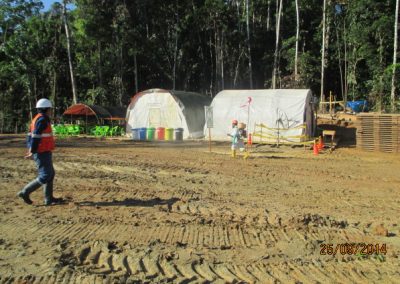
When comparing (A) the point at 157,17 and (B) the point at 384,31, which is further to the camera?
(A) the point at 157,17

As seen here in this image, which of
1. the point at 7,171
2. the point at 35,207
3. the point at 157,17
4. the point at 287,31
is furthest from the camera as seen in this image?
the point at 287,31

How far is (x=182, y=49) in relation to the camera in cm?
4269

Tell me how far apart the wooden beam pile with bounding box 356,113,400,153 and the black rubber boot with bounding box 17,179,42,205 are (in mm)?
15805

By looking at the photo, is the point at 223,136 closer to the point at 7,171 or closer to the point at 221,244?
the point at 7,171

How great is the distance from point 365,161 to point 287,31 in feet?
106

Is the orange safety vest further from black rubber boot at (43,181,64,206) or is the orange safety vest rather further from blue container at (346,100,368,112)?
blue container at (346,100,368,112)

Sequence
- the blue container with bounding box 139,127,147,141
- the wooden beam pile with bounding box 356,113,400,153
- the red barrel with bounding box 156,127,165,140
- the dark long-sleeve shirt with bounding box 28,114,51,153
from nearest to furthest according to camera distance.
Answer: the dark long-sleeve shirt with bounding box 28,114,51,153, the wooden beam pile with bounding box 356,113,400,153, the red barrel with bounding box 156,127,165,140, the blue container with bounding box 139,127,147,141

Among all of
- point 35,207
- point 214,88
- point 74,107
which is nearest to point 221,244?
point 35,207

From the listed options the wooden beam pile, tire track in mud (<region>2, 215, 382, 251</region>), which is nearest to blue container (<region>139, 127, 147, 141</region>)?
the wooden beam pile

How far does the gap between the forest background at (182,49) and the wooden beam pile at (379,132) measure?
13755mm

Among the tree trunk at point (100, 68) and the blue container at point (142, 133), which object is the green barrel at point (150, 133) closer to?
the blue container at point (142, 133)

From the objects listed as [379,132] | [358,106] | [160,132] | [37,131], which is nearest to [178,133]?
[160,132]

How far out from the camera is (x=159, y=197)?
29.3 ft

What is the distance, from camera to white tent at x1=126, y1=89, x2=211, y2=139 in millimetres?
26141
